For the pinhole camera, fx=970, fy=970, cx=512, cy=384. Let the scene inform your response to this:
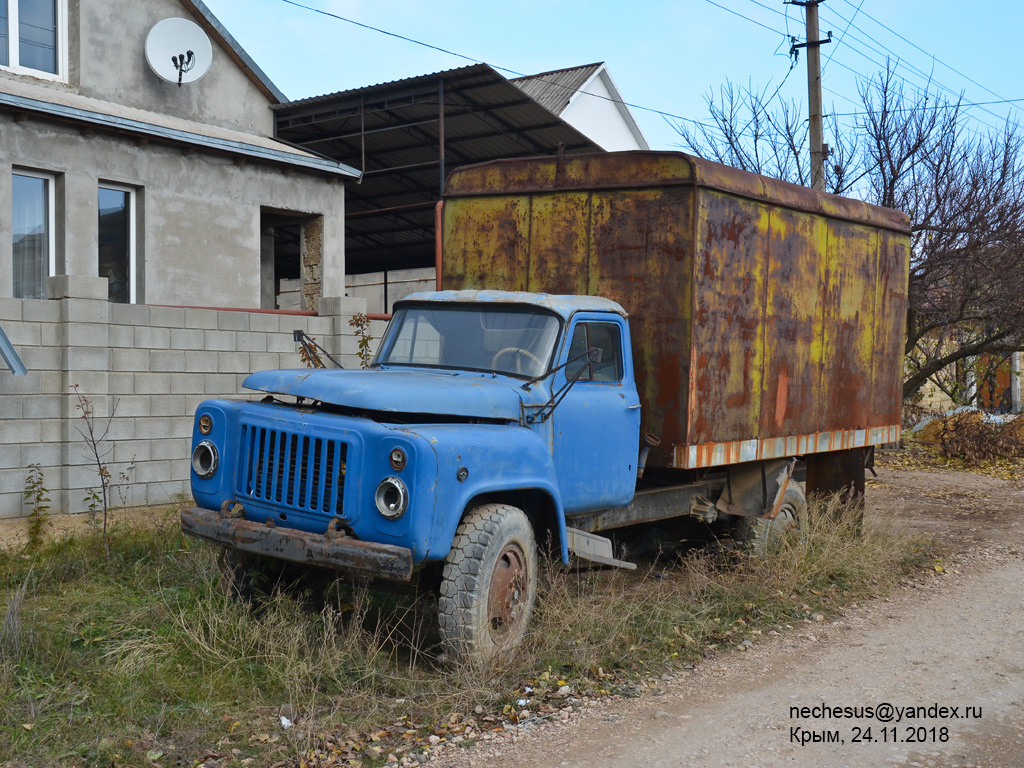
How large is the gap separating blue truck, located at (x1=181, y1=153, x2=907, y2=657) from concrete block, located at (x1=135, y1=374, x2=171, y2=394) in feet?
6.26

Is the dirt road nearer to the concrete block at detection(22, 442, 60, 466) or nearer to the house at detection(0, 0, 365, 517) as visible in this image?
the concrete block at detection(22, 442, 60, 466)

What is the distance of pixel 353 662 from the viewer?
197 inches

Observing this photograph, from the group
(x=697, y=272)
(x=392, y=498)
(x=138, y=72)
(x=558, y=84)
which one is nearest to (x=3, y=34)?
(x=138, y=72)

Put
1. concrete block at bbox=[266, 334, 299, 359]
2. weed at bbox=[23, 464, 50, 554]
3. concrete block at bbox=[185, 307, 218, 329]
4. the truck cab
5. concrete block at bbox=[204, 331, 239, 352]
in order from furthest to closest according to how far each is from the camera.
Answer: concrete block at bbox=[266, 334, 299, 359] → concrete block at bbox=[204, 331, 239, 352] → concrete block at bbox=[185, 307, 218, 329] → weed at bbox=[23, 464, 50, 554] → the truck cab

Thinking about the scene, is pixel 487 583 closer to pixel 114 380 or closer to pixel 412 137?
pixel 114 380

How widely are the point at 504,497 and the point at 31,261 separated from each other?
7.41 m

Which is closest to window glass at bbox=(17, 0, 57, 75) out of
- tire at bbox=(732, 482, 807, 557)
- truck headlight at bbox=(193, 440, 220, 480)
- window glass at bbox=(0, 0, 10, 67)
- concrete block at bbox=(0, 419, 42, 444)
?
window glass at bbox=(0, 0, 10, 67)

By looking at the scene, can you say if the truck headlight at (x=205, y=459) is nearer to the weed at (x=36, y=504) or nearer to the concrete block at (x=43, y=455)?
the weed at (x=36, y=504)

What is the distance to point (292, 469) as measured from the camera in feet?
16.6

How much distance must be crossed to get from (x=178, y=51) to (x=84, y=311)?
20.5ft

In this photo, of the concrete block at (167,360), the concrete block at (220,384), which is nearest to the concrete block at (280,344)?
the concrete block at (220,384)

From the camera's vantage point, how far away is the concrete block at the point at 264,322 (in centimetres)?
914

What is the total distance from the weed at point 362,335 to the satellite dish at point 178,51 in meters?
5.13

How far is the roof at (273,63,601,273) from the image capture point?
14680 millimetres
